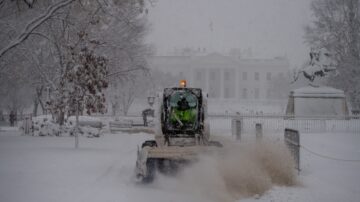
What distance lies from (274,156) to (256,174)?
4.51ft

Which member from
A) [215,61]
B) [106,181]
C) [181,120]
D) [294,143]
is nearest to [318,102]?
[294,143]

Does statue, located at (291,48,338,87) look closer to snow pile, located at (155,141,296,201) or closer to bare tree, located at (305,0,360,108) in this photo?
bare tree, located at (305,0,360,108)

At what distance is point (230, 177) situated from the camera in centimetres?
970

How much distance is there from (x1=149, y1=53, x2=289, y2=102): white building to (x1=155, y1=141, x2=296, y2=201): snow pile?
86943 mm

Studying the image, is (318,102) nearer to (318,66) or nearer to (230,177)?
(318,66)

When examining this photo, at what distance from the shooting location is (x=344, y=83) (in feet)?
127

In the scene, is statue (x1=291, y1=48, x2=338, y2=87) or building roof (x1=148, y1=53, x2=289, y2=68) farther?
building roof (x1=148, y1=53, x2=289, y2=68)

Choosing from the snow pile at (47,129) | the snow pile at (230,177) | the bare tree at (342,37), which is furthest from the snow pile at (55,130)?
the bare tree at (342,37)

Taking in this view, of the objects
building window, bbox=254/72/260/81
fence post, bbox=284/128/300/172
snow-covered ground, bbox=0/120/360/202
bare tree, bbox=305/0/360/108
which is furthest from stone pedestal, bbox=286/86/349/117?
building window, bbox=254/72/260/81

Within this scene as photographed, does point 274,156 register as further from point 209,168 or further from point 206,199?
point 206,199

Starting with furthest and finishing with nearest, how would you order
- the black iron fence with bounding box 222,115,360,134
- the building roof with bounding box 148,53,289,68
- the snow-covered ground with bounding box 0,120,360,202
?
1. the building roof with bounding box 148,53,289,68
2. the black iron fence with bounding box 222,115,360,134
3. the snow-covered ground with bounding box 0,120,360,202

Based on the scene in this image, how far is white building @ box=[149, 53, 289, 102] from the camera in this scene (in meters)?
101

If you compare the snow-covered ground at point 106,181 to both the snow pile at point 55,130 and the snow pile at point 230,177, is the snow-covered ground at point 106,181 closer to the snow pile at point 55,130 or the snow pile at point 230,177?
the snow pile at point 230,177

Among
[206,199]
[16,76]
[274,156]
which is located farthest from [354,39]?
[206,199]
